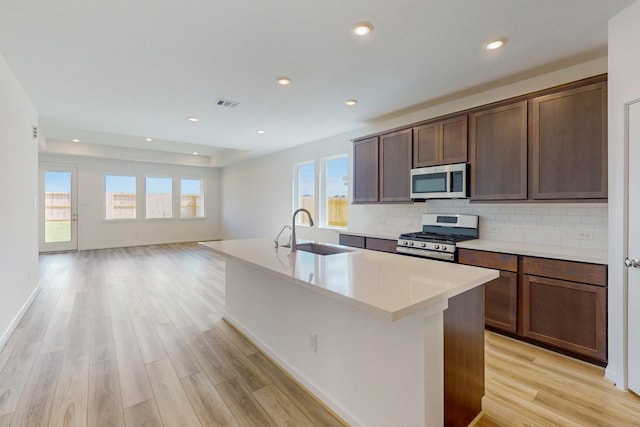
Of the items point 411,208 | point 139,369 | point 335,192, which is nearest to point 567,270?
point 411,208

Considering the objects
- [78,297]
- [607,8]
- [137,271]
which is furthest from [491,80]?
[137,271]

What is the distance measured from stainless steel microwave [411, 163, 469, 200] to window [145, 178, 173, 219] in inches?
318

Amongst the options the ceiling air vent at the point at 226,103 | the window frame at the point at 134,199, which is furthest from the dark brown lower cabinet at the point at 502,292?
the window frame at the point at 134,199

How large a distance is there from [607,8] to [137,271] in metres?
6.81

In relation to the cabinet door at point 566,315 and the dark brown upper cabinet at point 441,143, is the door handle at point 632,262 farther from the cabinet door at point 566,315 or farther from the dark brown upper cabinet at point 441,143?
the dark brown upper cabinet at point 441,143

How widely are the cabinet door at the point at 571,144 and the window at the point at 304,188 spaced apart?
393 cm

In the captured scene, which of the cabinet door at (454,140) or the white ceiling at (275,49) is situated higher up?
the white ceiling at (275,49)

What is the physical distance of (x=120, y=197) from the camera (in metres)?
8.54

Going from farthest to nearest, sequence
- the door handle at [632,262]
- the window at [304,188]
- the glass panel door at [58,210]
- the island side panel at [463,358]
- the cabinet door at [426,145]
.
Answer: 1. the glass panel door at [58,210]
2. the window at [304,188]
3. the cabinet door at [426,145]
4. the door handle at [632,262]
5. the island side panel at [463,358]

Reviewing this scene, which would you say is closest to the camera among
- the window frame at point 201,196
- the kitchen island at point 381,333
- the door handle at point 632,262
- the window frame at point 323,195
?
the kitchen island at point 381,333

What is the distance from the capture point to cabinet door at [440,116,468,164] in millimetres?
3264

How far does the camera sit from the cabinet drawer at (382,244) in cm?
383

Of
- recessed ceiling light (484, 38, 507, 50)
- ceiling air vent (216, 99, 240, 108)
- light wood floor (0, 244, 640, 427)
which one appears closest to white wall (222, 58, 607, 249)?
recessed ceiling light (484, 38, 507, 50)

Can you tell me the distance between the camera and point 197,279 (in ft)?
16.3
